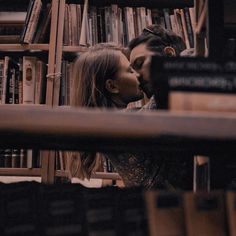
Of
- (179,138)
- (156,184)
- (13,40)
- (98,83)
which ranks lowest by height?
(156,184)

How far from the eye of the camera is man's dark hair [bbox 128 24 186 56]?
175 cm

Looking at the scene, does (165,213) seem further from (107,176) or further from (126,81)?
(107,176)

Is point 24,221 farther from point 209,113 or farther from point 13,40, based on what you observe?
point 13,40

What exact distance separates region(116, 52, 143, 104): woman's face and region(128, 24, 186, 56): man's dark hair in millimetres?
235

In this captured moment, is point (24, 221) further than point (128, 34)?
No

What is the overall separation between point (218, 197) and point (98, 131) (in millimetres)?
196

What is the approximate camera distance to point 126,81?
1507mm

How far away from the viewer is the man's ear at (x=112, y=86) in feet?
→ 4.90

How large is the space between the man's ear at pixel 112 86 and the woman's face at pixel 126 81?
0.03ft

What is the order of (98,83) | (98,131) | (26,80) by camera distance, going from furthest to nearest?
(26,80), (98,83), (98,131)

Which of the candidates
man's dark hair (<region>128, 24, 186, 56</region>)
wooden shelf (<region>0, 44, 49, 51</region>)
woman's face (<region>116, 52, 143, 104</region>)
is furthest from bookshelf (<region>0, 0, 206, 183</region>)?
woman's face (<region>116, 52, 143, 104</region>)

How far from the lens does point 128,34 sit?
2.27m

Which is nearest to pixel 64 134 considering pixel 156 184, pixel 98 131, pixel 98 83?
pixel 98 131

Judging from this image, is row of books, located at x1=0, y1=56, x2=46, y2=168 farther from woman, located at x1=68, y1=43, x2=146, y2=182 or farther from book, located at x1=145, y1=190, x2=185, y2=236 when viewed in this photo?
book, located at x1=145, y1=190, x2=185, y2=236
